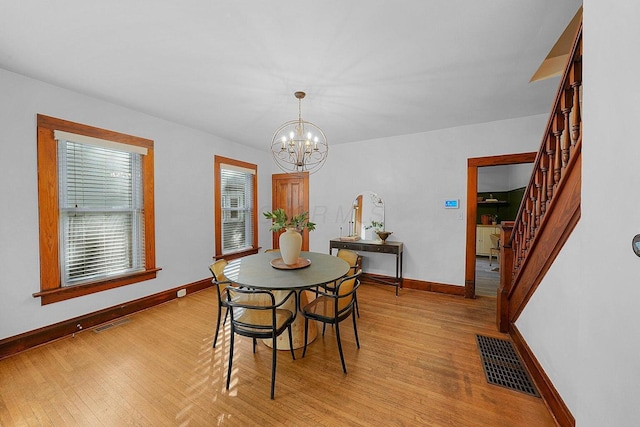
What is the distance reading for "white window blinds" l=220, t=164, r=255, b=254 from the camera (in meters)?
4.66

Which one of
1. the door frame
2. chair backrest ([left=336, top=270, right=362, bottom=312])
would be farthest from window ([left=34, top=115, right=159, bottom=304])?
the door frame

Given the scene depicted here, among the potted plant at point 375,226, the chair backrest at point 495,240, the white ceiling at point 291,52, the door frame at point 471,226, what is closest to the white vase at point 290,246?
the white ceiling at point 291,52

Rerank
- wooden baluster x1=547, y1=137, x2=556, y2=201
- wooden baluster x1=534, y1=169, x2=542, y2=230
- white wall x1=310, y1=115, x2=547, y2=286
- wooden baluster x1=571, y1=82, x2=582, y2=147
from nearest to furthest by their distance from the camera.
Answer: wooden baluster x1=571, y1=82, x2=582, y2=147, wooden baluster x1=547, y1=137, x2=556, y2=201, wooden baluster x1=534, y1=169, x2=542, y2=230, white wall x1=310, y1=115, x2=547, y2=286

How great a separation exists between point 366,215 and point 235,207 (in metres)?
2.59

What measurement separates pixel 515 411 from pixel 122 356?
328 centimetres

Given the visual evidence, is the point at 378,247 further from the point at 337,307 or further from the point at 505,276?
the point at 337,307

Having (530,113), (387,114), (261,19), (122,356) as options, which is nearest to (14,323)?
(122,356)

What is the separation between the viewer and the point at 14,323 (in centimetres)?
235

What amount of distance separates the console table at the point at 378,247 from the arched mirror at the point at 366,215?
260 mm

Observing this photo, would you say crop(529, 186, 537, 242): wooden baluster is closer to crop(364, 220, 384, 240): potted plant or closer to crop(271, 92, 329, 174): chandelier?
crop(271, 92, 329, 174): chandelier

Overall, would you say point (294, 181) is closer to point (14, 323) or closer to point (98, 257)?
point (98, 257)

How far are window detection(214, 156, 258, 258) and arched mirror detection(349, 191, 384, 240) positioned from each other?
2124mm

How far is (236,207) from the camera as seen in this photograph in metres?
4.92

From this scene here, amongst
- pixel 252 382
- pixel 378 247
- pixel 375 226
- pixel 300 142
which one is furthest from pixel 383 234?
pixel 252 382
